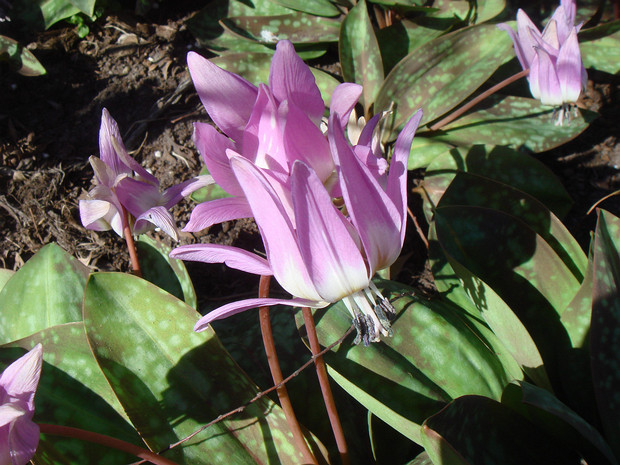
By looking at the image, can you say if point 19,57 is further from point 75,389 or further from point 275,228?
point 275,228

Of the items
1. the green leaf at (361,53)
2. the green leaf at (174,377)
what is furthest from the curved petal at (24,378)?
the green leaf at (361,53)

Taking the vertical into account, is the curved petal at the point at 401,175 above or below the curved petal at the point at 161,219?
above

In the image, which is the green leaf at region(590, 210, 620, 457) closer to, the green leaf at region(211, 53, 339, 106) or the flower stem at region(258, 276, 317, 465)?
the flower stem at region(258, 276, 317, 465)

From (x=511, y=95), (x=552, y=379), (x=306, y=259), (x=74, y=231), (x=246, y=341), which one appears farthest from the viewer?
(x=511, y=95)

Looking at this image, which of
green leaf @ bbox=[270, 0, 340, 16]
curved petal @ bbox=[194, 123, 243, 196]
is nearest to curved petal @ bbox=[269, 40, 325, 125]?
curved petal @ bbox=[194, 123, 243, 196]

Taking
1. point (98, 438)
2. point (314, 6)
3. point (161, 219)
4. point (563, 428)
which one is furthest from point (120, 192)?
point (314, 6)

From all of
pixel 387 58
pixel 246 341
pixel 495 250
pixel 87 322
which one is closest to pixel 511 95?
pixel 387 58

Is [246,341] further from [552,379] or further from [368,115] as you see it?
[368,115]

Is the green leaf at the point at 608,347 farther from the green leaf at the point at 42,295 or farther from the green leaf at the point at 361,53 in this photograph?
the green leaf at the point at 42,295
